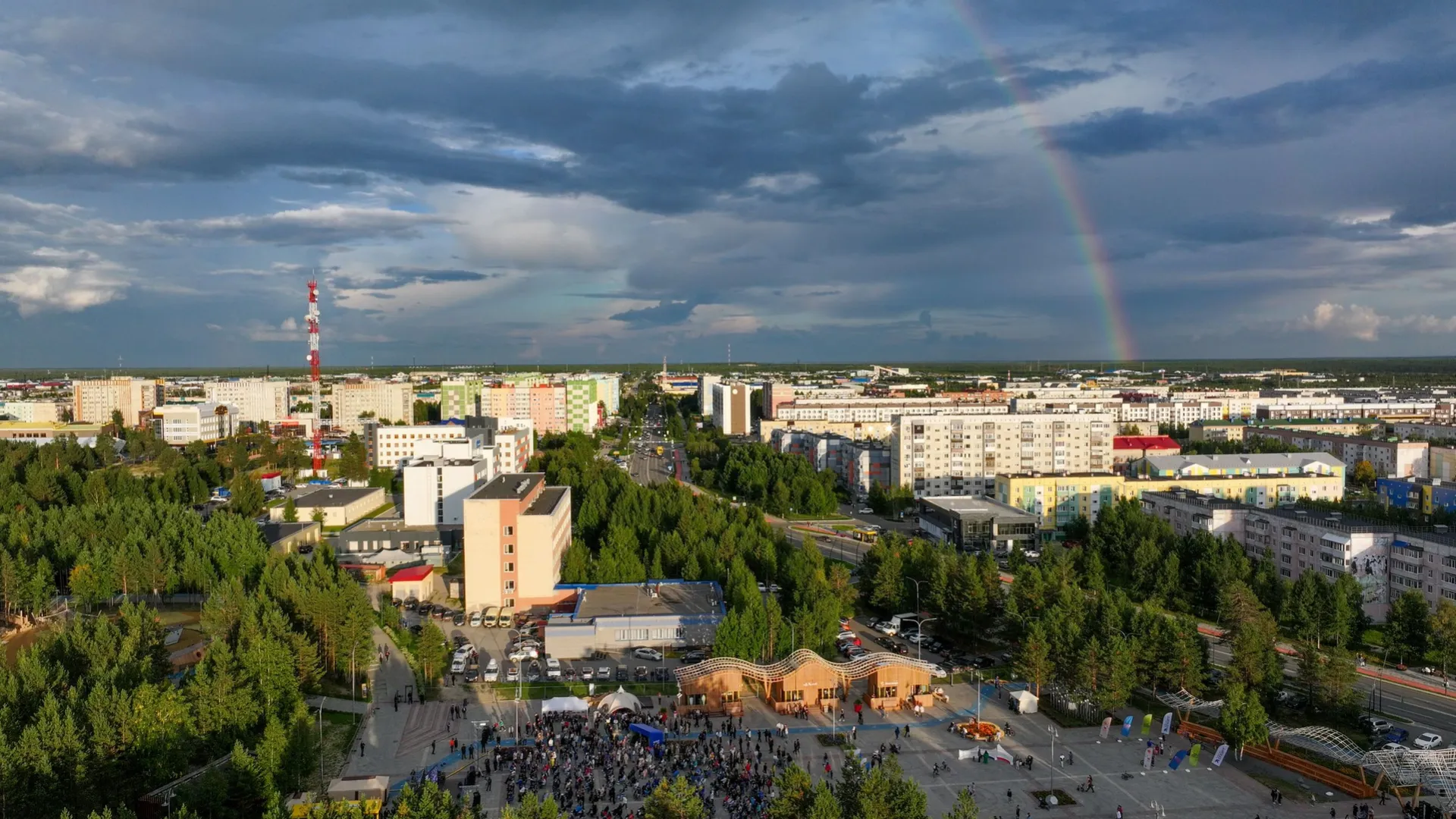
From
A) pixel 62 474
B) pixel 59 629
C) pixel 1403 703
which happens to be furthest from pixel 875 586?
pixel 62 474

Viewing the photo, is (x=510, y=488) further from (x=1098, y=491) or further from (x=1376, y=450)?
(x=1376, y=450)

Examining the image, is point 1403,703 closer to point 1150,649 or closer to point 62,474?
point 1150,649

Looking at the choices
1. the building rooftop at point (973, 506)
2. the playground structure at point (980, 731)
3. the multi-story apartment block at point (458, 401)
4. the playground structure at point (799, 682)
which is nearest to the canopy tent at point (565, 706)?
the playground structure at point (799, 682)

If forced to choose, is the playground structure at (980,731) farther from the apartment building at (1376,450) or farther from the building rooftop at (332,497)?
the apartment building at (1376,450)

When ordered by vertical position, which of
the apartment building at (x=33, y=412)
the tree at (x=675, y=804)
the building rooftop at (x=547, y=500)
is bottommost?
the tree at (x=675, y=804)

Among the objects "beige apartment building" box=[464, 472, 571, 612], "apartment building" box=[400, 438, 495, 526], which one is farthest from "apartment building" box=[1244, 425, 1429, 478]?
"apartment building" box=[400, 438, 495, 526]

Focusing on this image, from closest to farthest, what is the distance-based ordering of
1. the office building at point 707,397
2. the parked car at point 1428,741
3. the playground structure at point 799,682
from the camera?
the parked car at point 1428,741
the playground structure at point 799,682
the office building at point 707,397
